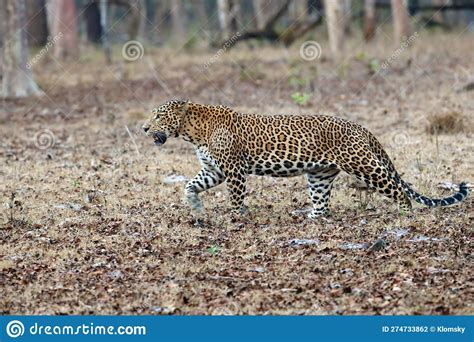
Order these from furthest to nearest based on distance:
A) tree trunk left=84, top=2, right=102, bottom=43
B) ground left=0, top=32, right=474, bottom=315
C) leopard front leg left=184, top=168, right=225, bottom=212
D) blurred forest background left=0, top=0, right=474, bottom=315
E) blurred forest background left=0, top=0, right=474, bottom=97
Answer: tree trunk left=84, top=2, right=102, bottom=43 → blurred forest background left=0, top=0, right=474, bottom=97 → leopard front leg left=184, top=168, right=225, bottom=212 → blurred forest background left=0, top=0, right=474, bottom=315 → ground left=0, top=32, right=474, bottom=315

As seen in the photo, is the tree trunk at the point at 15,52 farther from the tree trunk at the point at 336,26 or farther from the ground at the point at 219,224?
the tree trunk at the point at 336,26

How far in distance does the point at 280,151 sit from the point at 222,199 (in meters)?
1.77

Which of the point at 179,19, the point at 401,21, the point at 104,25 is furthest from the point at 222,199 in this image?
the point at 179,19

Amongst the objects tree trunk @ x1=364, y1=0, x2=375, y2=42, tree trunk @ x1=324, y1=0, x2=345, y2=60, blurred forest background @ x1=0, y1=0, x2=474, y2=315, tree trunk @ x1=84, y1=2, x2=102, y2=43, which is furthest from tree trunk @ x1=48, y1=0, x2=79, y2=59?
tree trunk @ x1=364, y1=0, x2=375, y2=42

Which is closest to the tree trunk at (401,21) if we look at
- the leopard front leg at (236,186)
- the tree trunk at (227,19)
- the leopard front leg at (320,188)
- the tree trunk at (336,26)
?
the tree trunk at (336,26)

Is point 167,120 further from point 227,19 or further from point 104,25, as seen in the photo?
point 227,19

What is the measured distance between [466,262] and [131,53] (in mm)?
23068

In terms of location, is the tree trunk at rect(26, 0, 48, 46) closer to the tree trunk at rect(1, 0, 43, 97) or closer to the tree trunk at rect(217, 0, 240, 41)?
the tree trunk at rect(217, 0, 240, 41)

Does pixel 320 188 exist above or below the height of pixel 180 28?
below

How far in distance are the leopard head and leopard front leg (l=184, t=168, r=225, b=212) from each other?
0.62 m

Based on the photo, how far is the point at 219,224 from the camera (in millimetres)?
12328

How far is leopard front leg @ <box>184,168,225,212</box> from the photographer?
12766 millimetres

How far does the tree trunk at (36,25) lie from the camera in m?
36.7

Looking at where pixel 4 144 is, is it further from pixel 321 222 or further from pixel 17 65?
pixel 321 222
